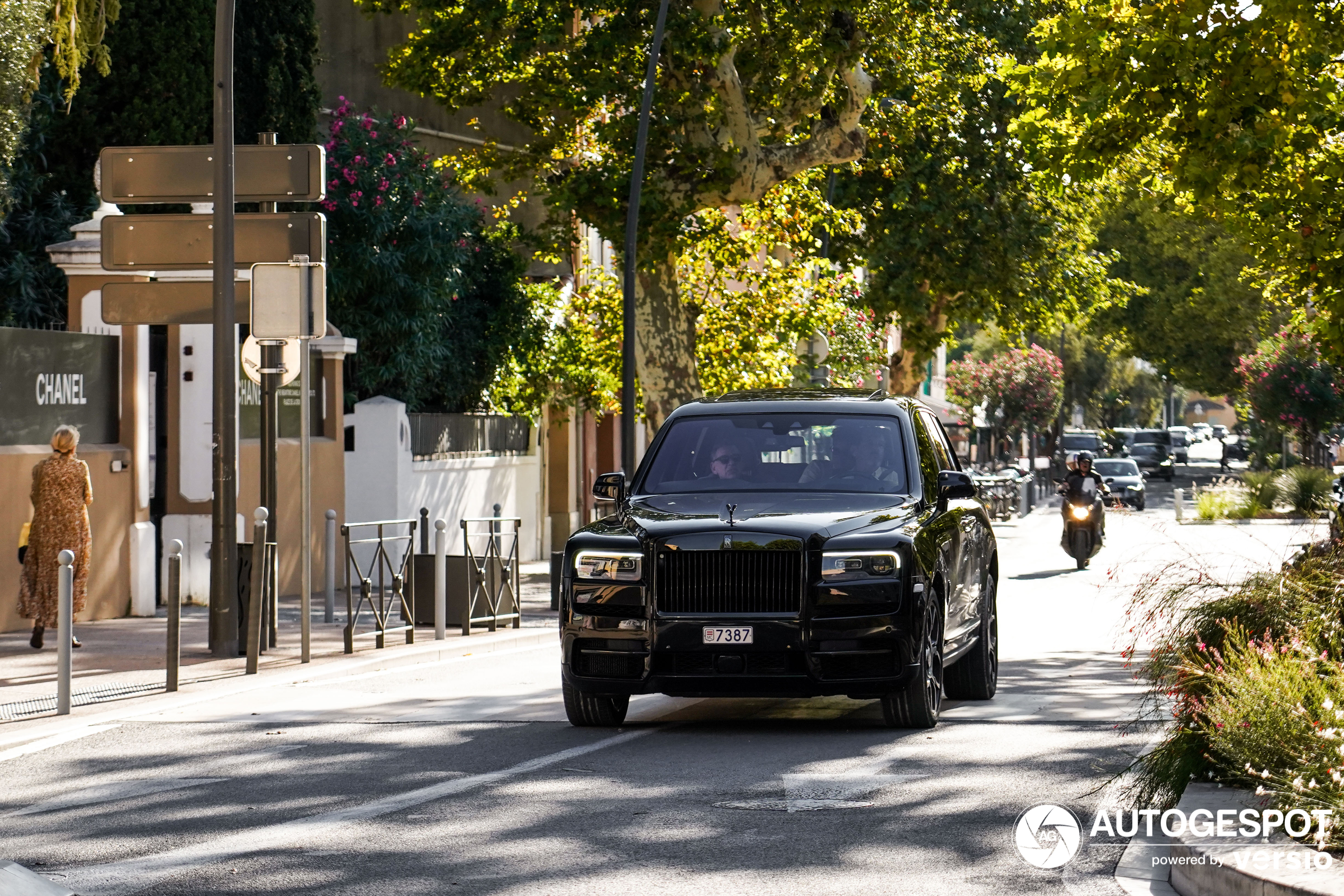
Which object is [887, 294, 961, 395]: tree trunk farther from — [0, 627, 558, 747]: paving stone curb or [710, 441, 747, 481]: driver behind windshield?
[710, 441, 747, 481]: driver behind windshield

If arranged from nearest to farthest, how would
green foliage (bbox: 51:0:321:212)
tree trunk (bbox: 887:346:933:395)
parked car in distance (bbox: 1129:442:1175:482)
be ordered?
1. green foliage (bbox: 51:0:321:212)
2. tree trunk (bbox: 887:346:933:395)
3. parked car in distance (bbox: 1129:442:1175:482)

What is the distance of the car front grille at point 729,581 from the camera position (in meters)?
10.6

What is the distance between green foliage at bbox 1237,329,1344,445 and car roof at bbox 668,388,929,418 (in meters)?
49.2

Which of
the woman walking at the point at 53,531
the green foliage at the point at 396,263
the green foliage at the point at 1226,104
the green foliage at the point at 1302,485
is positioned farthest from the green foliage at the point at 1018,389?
the woman walking at the point at 53,531

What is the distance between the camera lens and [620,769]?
380 inches

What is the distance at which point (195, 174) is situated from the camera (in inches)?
602

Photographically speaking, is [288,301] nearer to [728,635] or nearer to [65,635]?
[65,635]

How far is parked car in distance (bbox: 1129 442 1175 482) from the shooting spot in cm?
8156

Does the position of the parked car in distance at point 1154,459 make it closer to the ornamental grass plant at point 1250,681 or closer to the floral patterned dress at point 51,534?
the floral patterned dress at point 51,534

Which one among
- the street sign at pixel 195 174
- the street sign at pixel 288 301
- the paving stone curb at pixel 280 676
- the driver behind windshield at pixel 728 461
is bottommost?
the paving stone curb at pixel 280 676

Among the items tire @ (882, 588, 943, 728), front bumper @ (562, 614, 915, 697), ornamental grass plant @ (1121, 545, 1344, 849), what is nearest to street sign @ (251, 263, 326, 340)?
front bumper @ (562, 614, 915, 697)

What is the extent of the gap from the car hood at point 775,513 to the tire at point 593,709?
3.32 feet

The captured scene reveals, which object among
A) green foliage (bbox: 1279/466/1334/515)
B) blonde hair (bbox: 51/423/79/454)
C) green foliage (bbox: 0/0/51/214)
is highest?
green foliage (bbox: 0/0/51/214)

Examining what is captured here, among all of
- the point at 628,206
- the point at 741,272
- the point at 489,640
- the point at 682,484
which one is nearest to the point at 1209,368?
the point at 741,272
